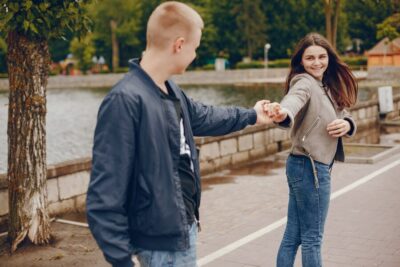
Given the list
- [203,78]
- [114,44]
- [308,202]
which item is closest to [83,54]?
[114,44]

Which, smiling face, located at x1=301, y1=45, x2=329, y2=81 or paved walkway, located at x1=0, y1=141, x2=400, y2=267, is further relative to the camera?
paved walkway, located at x1=0, y1=141, x2=400, y2=267

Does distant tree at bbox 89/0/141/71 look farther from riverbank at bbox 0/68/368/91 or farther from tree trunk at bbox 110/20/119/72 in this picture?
riverbank at bbox 0/68/368/91

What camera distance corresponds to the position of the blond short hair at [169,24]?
2.82 metres

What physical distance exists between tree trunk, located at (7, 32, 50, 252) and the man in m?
3.70

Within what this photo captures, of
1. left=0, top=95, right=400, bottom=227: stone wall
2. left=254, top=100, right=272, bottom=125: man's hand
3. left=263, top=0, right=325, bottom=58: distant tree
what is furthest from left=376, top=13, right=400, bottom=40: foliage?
left=263, top=0, right=325, bottom=58: distant tree

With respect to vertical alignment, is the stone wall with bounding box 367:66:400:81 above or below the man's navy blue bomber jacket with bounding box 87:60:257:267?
below

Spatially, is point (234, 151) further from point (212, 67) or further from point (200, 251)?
point (212, 67)

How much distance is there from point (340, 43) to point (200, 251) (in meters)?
81.9

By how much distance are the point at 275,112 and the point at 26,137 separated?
3.42 meters

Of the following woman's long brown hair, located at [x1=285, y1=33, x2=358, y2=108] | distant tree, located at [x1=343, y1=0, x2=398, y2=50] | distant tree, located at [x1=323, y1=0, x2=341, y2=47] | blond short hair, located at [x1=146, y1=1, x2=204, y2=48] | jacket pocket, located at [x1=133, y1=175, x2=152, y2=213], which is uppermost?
distant tree, located at [x1=343, y1=0, x2=398, y2=50]

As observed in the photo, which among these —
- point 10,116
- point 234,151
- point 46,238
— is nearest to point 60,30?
point 10,116

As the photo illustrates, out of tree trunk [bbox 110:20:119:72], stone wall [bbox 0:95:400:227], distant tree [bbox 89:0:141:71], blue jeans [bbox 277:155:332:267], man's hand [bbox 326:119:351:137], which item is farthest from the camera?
tree trunk [bbox 110:20:119:72]

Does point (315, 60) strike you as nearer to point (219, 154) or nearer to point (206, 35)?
point (219, 154)

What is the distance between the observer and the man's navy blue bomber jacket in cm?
275
